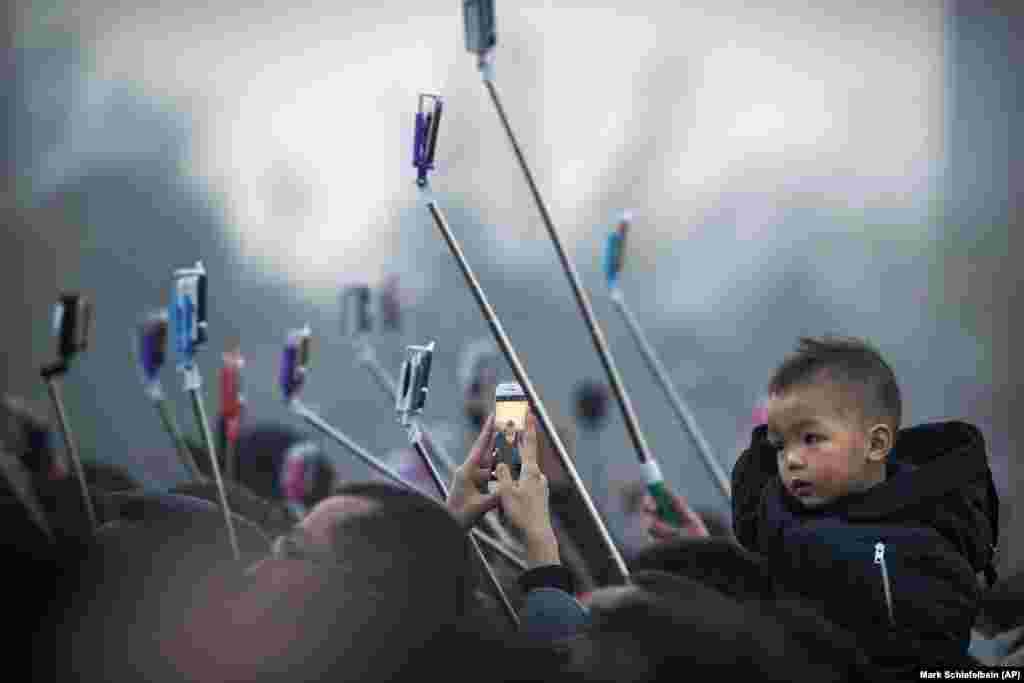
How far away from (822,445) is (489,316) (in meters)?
0.46

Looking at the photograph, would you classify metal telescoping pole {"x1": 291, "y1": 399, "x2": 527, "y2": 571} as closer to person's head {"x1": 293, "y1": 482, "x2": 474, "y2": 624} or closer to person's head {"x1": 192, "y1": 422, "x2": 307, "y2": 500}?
person's head {"x1": 293, "y1": 482, "x2": 474, "y2": 624}

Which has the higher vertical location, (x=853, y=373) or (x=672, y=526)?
(x=853, y=373)

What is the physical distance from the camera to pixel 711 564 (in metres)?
1.82

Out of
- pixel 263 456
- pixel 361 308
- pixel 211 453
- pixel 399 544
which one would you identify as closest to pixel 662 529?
pixel 211 453

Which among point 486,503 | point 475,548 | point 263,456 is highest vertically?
point 486,503

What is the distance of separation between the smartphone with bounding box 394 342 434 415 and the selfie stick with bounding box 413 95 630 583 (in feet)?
0.32

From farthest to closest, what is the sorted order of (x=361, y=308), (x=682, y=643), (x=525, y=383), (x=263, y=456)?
(x=263, y=456) → (x=361, y=308) → (x=525, y=383) → (x=682, y=643)

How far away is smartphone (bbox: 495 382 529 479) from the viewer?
189 centimetres

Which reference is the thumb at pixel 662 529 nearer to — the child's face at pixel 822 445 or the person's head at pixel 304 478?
the child's face at pixel 822 445

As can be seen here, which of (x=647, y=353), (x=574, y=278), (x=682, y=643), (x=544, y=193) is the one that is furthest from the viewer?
(x=544, y=193)

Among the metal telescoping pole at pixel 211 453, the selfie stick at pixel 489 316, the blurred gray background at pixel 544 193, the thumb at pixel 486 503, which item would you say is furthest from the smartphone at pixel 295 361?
the blurred gray background at pixel 544 193

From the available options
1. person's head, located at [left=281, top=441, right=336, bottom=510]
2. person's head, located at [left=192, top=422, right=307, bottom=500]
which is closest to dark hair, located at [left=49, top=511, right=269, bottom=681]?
person's head, located at [left=281, top=441, right=336, bottom=510]

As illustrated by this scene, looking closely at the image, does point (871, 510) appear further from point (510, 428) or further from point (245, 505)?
point (245, 505)

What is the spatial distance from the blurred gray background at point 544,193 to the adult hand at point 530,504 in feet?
9.65
